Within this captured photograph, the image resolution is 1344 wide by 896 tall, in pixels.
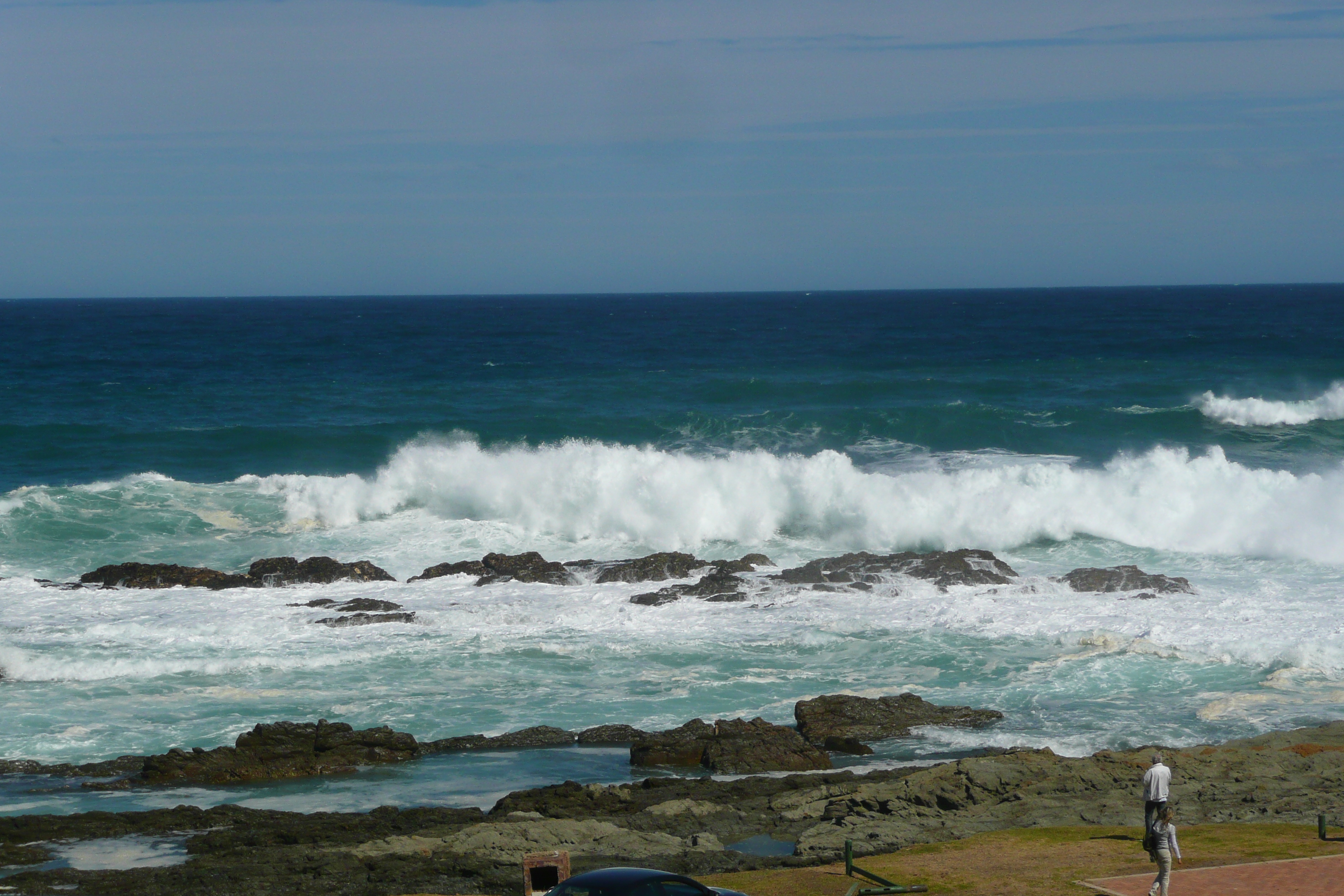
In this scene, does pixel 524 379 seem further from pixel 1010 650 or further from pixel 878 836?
pixel 878 836

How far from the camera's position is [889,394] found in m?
55.3

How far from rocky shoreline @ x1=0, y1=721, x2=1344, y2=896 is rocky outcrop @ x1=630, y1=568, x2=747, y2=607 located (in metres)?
9.72

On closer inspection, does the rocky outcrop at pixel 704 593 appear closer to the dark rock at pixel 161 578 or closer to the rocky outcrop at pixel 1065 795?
the dark rock at pixel 161 578

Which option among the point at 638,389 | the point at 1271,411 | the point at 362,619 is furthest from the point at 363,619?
the point at 1271,411

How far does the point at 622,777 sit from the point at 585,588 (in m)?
10.9

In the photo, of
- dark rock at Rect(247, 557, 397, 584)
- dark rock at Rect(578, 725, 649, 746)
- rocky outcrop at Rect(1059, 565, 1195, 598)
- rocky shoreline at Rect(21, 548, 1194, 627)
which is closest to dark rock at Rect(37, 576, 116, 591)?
rocky shoreline at Rect(21, 548, 1194, 627)

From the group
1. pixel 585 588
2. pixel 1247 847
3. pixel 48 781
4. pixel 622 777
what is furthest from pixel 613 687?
pixel 1247 847

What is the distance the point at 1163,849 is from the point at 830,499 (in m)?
24.5

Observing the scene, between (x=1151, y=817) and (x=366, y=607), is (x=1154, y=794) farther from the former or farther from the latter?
(x=366, y=607)

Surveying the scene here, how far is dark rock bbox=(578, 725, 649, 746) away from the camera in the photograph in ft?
62.1

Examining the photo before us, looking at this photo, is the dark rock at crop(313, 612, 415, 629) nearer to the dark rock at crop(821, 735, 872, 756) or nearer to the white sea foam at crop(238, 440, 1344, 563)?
the dark rock at crop(821, 735, 872, 756)

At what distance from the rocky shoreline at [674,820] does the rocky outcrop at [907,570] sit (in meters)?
10.7

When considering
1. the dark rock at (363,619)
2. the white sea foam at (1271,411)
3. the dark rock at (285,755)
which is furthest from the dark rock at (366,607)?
the white sea foam at (1271,411)

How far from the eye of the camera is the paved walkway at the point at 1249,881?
1215 cm
